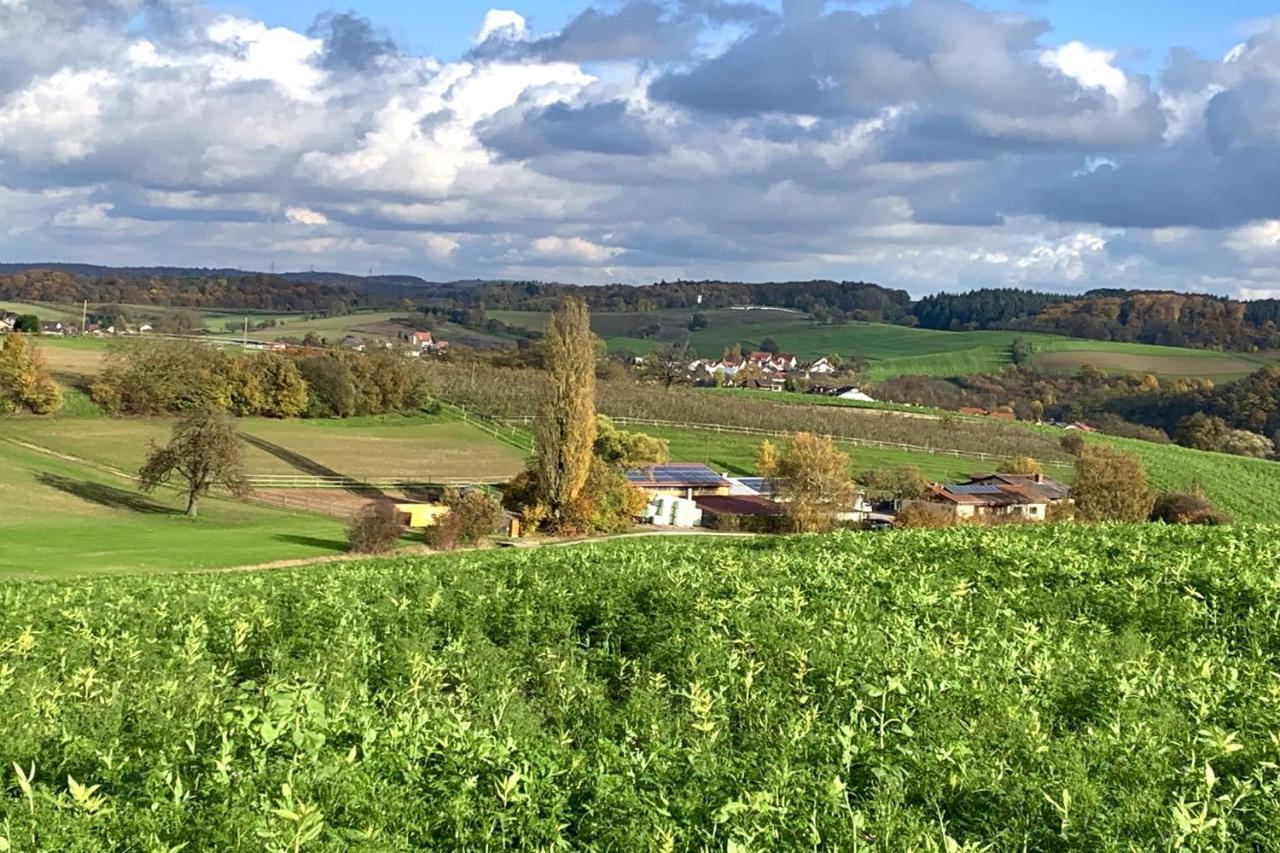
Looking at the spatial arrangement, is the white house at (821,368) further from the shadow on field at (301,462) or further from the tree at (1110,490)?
the shadow on field at (301,462)

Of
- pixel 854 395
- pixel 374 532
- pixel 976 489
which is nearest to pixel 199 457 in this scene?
pixel 374 532

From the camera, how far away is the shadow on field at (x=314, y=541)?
4638 cm

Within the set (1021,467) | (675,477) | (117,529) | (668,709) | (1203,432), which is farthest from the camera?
(1203,432)

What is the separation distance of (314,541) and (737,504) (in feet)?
115

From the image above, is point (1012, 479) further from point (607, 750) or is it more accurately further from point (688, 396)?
point (607, 750)

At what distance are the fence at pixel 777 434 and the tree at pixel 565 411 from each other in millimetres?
43611

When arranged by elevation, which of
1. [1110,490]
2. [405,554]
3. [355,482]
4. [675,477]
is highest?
[405,554]

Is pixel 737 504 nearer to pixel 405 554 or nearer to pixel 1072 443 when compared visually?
pixel 405 554

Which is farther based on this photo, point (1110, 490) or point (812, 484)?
point (812, 484)

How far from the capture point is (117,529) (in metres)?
49.5

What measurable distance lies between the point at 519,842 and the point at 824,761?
2295 millimetres

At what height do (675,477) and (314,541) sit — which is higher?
(314,541)

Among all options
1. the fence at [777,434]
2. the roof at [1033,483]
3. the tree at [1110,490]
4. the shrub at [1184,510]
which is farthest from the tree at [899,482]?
the shrub at [1184,510]

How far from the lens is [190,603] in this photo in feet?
46.3
